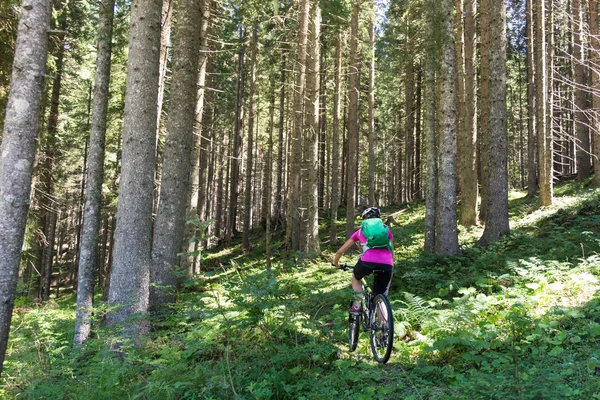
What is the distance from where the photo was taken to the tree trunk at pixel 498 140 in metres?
10.1

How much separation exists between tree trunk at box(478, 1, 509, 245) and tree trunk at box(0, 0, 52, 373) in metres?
10.2

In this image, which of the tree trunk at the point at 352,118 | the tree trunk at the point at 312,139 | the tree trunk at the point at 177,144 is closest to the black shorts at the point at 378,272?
the tree trunk at the point at 177,144

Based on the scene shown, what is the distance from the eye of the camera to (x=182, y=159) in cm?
816

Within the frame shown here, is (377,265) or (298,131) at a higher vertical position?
(298,131)

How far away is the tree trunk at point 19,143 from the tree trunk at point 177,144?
2871 millimetres

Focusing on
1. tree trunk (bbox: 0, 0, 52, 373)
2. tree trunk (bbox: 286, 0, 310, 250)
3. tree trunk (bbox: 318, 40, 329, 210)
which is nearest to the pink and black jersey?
tree trunk (bbox: 0, 0, 52, 373)

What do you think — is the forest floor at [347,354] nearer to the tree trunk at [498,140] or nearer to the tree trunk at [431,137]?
the tree trunk at [498,140]

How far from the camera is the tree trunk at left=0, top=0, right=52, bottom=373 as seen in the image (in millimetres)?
5121

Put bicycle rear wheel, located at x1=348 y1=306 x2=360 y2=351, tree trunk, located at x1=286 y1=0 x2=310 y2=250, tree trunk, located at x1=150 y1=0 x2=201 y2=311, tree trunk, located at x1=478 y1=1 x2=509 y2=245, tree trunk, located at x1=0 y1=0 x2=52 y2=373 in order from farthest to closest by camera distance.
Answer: tree trunk, located at x1=286 y1=0 x2=310 y2=250, tree trunk, located at x1=478 y1=1 x2=509 y2=245, tree trunk, located at x1=150 y1=0 x2=201 y2=311, bicycle rear wheel, located at x1=348 y1=306 x2=360 y2=351, tree trunk, located at x1=0 y1=0 x2=52 y2=373

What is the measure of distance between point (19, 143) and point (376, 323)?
18.2 feet

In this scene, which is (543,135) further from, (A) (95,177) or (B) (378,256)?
(A) (95,177)

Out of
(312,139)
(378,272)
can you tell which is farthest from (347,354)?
(312,139)

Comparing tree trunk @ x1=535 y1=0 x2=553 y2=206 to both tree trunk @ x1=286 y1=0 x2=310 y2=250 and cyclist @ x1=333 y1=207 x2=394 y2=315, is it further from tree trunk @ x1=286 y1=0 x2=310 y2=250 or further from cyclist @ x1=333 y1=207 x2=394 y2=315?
cyclist @ x1=333 y1=207 x2=394 y2=315

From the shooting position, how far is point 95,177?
8461mm
